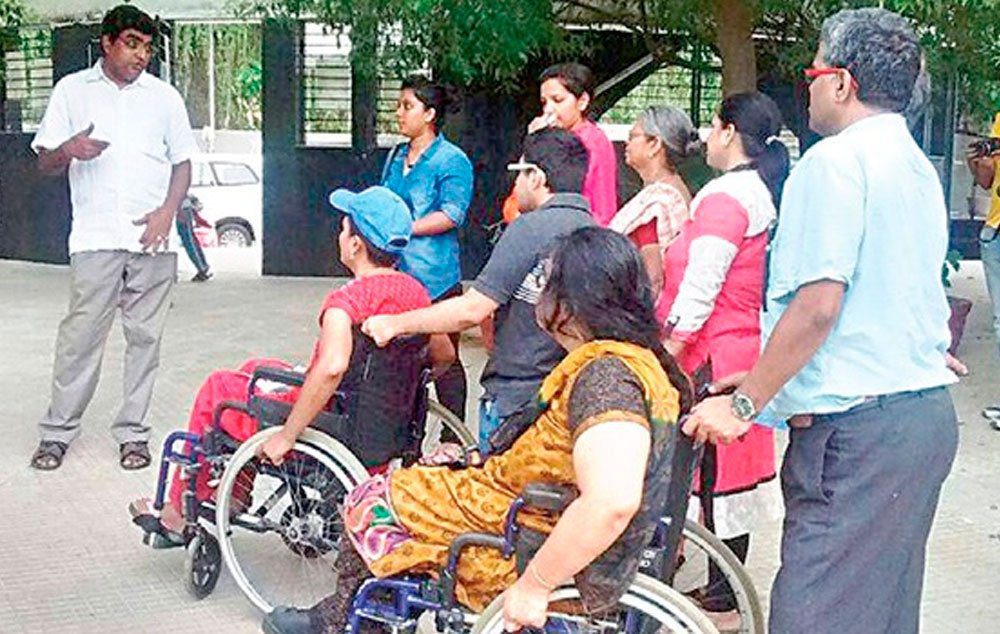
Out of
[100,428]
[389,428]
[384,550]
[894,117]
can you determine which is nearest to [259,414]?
[389,428]

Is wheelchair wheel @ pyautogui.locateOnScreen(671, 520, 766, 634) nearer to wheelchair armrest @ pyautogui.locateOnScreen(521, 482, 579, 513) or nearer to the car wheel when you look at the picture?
wheelchair armrest @ pyautogui.locateOnScreen(521, 482, 579, 513)

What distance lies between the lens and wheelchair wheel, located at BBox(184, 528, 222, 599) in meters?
4.11

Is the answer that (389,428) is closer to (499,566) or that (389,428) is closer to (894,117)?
(499,566)

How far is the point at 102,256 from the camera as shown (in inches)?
209

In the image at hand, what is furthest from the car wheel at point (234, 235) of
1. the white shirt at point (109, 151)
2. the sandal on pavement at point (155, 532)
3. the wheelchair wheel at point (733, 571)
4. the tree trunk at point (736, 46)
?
the wheelchair wheel at point (733, 571)

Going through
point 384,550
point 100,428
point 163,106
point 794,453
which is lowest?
point 100,428

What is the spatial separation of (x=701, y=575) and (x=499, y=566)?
2.91ft

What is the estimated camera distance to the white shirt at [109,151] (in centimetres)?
530

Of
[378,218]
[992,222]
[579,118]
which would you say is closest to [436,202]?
[579,118]

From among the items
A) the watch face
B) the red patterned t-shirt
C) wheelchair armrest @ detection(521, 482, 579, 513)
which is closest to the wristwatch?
the watch face

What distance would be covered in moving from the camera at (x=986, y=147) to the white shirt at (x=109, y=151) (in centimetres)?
393

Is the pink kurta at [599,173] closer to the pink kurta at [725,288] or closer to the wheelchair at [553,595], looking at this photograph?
the pink kurta at [725,288]

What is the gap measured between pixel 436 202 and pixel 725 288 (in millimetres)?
1554

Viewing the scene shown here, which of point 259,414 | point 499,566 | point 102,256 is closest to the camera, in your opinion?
point 499,566
